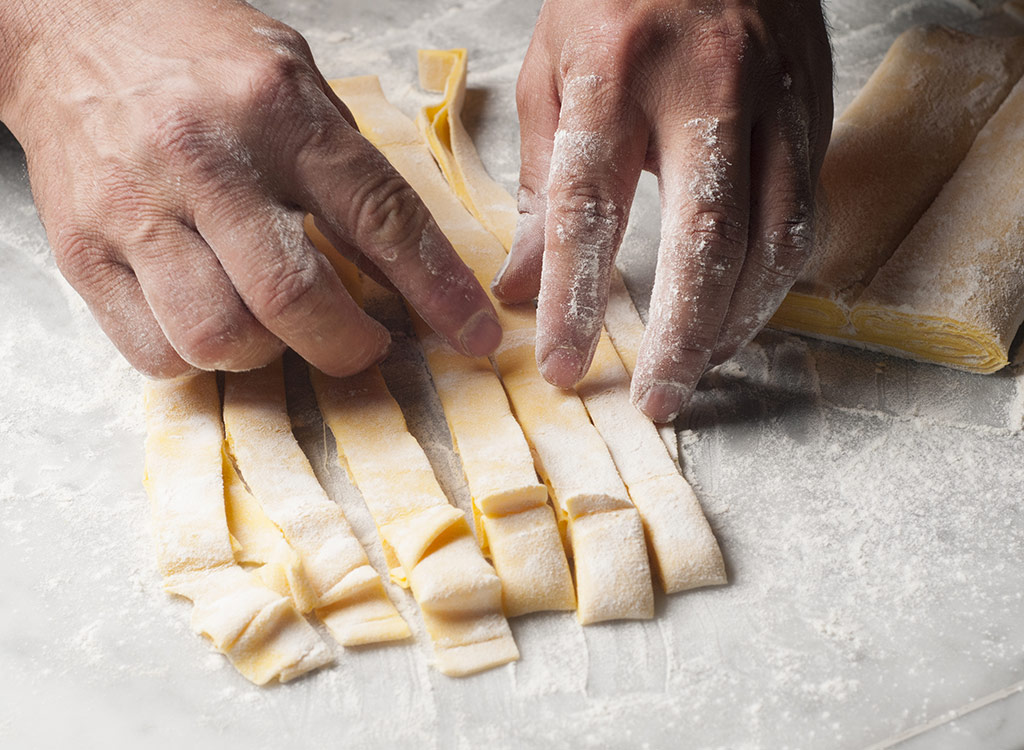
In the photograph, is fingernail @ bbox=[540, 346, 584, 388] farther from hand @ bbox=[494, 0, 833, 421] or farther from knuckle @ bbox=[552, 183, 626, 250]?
knuckle @ bbox=[552, 183, 626, 250]

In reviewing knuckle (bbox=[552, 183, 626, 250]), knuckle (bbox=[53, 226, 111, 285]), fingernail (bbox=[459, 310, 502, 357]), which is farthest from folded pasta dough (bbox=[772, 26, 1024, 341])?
knuckle (bbox=[53, 226, 111, 285])

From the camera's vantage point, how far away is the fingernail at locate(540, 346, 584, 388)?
1870 millimetres

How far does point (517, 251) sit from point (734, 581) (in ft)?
2.79

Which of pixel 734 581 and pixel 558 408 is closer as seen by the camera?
pixel 734 581

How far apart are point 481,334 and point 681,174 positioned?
20.5 inches

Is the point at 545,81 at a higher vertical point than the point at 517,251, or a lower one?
higher

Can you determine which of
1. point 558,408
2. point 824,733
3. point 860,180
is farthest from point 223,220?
point 860,180

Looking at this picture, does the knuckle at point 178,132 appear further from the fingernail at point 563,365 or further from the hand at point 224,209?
the fingernail at point 563,365

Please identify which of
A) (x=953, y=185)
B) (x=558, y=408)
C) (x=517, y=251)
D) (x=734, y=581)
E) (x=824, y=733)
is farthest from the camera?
(x=953, y=185)

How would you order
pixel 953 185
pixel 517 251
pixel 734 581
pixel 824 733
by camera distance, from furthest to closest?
pixel 953 185 < pixel 517 251 < pixel 734 581 < pixel 824 733

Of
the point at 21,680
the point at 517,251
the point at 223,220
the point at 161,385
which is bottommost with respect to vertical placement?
the point at 21,680

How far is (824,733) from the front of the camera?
4.94 feet

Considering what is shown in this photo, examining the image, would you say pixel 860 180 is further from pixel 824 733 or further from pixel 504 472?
pixel 824 733

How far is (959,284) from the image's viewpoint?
2.06 meters
